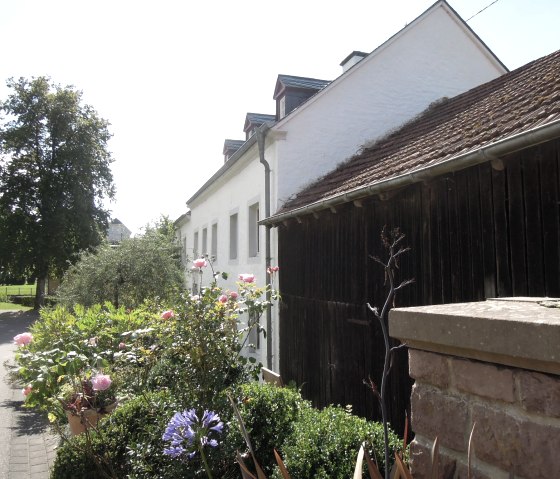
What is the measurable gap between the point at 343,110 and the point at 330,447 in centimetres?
776

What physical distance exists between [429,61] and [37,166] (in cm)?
2765

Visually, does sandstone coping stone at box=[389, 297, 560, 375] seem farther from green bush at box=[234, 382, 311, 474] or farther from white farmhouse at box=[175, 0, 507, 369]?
white farmhouse at box=[175, 0, 507, 369]

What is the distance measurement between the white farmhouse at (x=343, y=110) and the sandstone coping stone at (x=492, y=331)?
759cm

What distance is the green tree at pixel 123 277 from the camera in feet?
47.0

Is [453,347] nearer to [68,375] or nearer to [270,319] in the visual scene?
[68,375]

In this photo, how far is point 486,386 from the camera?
1425 mm

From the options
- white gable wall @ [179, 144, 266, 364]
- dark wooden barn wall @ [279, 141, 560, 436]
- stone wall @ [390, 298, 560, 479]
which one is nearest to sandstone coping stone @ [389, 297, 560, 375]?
stone wall @ [390, 298, 560, 479]

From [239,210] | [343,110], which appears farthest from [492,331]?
[239,210]

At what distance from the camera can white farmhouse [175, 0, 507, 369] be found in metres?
9.40

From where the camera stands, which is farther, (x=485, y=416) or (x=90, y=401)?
(x=90, y=401)

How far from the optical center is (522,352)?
4.20 feet

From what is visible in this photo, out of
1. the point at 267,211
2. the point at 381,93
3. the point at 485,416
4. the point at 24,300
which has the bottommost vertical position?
the point at 24,300

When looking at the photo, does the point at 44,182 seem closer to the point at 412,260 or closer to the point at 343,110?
the point at 343,110

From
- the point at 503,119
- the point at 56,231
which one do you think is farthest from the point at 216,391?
the point at 56,231
